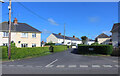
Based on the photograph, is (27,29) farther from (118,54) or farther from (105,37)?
(105,37)

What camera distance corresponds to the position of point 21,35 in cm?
3447

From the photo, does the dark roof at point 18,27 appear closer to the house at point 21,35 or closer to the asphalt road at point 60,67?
the house at point 21,35

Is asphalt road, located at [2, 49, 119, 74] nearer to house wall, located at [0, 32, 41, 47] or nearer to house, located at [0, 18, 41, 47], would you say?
house wall, located at [0, 32, 41, 47]

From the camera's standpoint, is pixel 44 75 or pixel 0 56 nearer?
pixel 44 75

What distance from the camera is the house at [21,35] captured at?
32031 mm

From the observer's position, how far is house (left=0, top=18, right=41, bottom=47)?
32.0 m

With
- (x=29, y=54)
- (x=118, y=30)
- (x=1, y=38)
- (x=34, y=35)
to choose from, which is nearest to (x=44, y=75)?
(x=29, y=54)

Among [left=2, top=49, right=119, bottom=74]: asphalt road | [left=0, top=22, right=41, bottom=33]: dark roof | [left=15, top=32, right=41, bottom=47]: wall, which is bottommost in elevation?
[left=2, top=49, right=119, bottom=74]: asphalt road

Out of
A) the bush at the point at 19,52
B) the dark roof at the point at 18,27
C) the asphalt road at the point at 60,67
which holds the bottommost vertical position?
the asphalt road at the point at 60,67

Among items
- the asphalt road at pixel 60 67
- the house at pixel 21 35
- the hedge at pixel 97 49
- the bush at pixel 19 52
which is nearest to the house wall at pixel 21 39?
the house at pixel 21 35

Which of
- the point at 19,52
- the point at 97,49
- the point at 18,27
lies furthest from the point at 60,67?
the point at 18,27

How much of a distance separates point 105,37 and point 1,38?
53.7 meters

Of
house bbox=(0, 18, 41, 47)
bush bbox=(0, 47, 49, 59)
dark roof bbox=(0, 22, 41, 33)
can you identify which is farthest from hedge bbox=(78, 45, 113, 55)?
dark roof bbox=(0, 22, 41, 33)

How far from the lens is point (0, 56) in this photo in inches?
692
